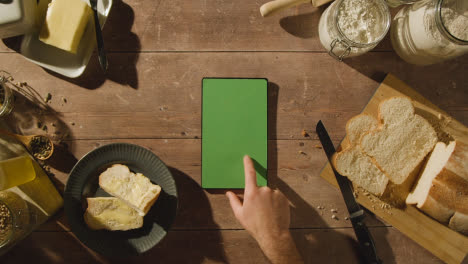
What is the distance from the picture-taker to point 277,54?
0.94 metres

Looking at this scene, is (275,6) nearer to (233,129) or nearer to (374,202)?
(233,129)

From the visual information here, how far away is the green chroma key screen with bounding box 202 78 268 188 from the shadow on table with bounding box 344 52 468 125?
335mm

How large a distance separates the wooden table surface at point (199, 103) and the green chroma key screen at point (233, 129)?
3 centimetres

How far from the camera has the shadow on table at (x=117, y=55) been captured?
932 mm

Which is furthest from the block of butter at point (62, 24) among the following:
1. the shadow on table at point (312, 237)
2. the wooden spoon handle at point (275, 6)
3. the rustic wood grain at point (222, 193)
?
the shadow on table at point (312, 237)

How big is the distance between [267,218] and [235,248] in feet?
0.53

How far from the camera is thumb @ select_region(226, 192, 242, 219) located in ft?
2.86

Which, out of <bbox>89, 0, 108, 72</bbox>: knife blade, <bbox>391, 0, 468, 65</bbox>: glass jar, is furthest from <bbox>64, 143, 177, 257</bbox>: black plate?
<bbox>391, 0, 468, 65</bbox>: glass jar

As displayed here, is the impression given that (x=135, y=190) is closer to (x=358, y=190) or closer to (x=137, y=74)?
(x=137, y=74)

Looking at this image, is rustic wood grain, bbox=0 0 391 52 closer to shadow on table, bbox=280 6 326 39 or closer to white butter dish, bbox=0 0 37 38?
shadow on table, bbox=280 6 326 39

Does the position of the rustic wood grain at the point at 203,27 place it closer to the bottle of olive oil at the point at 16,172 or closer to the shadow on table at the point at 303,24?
the shadow on table at the point at 303,24

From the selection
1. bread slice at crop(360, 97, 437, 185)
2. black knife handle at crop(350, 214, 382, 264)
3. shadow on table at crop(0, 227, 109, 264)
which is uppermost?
bread slice at crop(360, 97, 437, 185)

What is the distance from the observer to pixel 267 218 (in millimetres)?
859

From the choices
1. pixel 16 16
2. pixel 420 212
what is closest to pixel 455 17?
pixel 420 212
